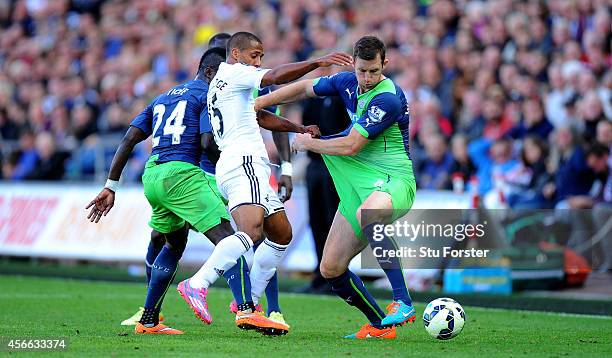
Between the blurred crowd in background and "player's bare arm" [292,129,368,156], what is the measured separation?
6.32 metres

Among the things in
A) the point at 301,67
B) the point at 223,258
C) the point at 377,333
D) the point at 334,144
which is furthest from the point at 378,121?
the point at 377,333

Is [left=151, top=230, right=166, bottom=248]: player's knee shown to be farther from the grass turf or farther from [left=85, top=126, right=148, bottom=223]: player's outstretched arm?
[left=85, top=126, right=148, bottom=223]: player's outstretched arm

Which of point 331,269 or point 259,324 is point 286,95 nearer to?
point 331,269

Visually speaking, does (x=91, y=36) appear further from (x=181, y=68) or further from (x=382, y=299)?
(x=382, y=299)

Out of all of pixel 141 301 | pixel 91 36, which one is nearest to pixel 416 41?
pixel 141 301

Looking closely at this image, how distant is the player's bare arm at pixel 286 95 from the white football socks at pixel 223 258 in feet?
3.64

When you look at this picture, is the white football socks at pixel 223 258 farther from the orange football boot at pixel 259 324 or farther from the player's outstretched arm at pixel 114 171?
the player's outstretched arm at pixel 114 171

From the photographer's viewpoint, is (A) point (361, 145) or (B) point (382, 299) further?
(B) point (382, 299)

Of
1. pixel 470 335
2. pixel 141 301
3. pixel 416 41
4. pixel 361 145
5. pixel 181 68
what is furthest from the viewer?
pixel 181 68

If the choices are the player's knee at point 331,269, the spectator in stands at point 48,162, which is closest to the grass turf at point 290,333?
the player's knee at point 331,269

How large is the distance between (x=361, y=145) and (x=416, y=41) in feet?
33.8

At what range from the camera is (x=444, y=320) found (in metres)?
9.04

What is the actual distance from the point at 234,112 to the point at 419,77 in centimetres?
964

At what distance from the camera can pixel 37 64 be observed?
86.4 feet
